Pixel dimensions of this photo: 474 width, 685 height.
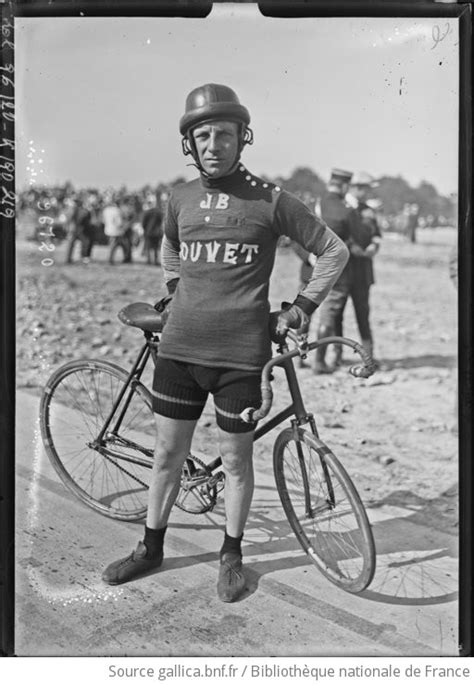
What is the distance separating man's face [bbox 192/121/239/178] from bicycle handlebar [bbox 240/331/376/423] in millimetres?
676

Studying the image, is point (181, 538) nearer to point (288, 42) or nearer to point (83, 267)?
point (288, 42)

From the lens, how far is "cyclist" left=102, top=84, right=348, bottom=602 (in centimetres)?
293

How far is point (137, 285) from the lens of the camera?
951 cm

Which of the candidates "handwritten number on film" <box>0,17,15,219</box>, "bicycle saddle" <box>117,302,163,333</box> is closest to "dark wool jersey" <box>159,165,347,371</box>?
"bicycle saddle" <box>117,302,163,333</box>

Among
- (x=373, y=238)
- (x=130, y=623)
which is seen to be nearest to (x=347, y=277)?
(x=373, y=238)

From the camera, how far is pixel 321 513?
3.28m

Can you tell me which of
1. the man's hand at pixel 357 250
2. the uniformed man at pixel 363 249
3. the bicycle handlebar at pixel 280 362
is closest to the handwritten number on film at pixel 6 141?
the bicycle handlebar at pixel 280 362

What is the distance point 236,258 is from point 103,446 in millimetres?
1194

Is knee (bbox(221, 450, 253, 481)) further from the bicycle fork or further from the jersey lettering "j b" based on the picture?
the jersey lettering "j b"

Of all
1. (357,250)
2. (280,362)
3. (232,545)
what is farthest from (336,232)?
(232,545)

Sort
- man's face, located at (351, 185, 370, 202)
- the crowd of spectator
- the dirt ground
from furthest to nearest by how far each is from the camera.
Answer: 1. man's face, located at (351, 185, 370, 202)
2. the dirt ground
3. the crowd of spectator

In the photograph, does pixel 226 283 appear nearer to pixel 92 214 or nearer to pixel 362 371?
pixel 362 371

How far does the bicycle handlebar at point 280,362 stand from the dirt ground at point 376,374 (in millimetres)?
581

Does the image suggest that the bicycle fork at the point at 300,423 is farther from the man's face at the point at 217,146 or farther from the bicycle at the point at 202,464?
the man's face at the point at 217,146
